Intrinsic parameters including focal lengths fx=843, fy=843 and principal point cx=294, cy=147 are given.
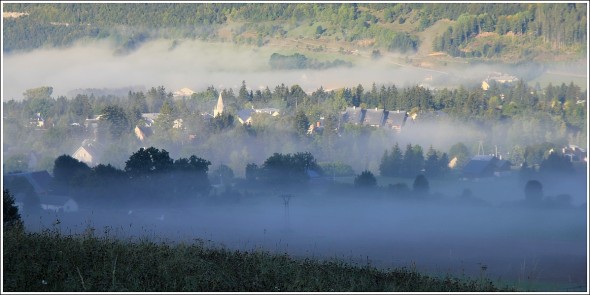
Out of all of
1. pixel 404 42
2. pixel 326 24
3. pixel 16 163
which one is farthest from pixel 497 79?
pixel 16 163

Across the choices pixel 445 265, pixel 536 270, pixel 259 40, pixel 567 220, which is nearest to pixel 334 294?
pixel 445 265

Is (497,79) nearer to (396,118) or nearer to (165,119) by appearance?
(396,118)

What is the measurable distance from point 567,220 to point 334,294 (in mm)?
9694

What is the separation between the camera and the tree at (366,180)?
669 inches

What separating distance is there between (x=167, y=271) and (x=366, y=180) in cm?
1040

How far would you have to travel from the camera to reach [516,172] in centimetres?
1672

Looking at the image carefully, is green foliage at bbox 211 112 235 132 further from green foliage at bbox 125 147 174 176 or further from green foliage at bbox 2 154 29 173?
green foliage at bbox 2 154 29 173

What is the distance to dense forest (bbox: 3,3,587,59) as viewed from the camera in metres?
17.8

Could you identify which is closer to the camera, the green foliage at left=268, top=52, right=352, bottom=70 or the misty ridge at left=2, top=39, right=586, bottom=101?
the misty ridge at left=2, top=39, right=586, bottom=101

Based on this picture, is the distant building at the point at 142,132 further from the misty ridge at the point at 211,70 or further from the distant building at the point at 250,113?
the distant building at the point at 250,113

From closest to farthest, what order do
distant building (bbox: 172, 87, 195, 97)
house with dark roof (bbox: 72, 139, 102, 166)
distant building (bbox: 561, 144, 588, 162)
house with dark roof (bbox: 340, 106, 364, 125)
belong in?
distant building (bbox: 561, 144, 588, 162) → house with dark roof (bbox: 72, 139, 102, 166) → house with dark roof (bbox: 340, 106, 364, 125) → distant building (bbox: 172, 87, 195, 97)

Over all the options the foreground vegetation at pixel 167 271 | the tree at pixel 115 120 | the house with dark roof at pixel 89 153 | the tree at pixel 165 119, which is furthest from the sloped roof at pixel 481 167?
the foreground vegetation at pixel 167 271

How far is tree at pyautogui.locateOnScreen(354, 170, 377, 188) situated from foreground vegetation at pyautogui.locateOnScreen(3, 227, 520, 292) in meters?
8.77

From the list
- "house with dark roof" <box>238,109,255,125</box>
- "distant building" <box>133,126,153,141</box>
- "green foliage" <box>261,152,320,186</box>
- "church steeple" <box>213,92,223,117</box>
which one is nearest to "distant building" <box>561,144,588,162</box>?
"green foliage" <box>261,152,320,186</box>
